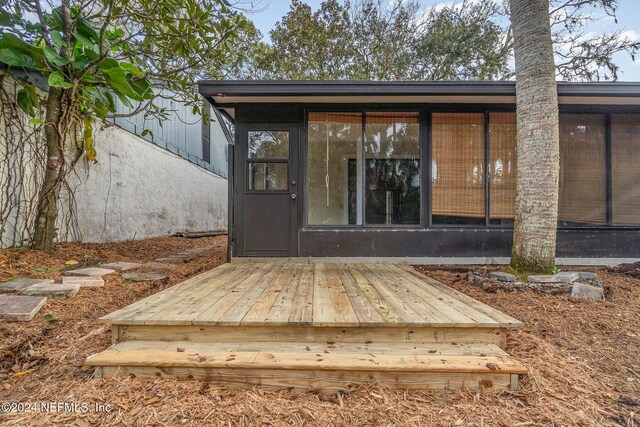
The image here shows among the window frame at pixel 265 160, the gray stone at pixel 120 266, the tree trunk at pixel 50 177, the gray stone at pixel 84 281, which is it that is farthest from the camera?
the window frame at pixel 265 160

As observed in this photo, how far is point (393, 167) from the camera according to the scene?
4.58 metres

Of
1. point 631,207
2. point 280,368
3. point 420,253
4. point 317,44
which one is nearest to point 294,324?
point 280,368

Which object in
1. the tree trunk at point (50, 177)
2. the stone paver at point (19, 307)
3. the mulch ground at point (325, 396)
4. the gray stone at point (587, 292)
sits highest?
the tree trunk at point (50, 177)

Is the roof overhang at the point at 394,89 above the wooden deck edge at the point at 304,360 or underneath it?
above

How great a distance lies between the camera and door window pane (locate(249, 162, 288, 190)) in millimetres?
4449

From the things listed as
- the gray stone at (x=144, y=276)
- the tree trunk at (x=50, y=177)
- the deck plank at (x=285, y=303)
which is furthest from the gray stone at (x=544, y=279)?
the tree trunk at (x=50, y=177)

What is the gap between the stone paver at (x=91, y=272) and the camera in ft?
10.0

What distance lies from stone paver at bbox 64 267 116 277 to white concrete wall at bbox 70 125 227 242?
1940mm

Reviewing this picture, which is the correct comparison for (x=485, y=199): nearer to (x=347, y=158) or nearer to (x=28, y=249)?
(x=347, y=158)

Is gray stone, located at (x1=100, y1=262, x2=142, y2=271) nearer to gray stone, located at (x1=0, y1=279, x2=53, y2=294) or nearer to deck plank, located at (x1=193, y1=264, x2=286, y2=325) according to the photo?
gray stone, located at (x1=0, y1=279, x2=53, y2=294)

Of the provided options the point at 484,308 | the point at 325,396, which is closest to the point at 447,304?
the point at 484,308

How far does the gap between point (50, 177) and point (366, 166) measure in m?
4.01

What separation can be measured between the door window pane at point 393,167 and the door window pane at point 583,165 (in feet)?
7.14

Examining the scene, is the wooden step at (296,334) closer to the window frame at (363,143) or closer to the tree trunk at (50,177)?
the window frame at (363,143)
